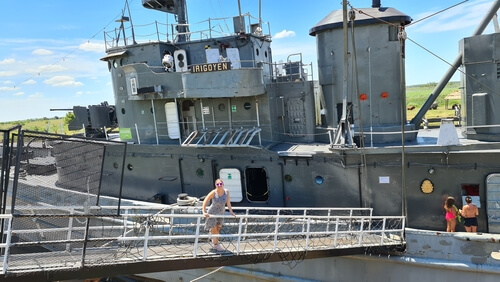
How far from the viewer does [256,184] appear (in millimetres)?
12969

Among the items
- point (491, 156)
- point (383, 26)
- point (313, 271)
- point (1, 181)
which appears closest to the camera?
point (1, 181)

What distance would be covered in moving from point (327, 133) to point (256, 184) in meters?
3.14

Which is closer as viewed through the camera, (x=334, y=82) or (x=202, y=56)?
(x=334, y=82)

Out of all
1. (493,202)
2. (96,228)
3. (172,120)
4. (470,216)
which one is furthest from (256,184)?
(493,202)

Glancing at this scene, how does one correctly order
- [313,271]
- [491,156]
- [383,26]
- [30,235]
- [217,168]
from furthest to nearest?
[30,235] < [217,168] < [383,26] < [313,271] < [491,156]

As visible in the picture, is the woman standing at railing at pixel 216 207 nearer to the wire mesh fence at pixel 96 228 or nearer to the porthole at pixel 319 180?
the wire mesh fence at pixel 96 228

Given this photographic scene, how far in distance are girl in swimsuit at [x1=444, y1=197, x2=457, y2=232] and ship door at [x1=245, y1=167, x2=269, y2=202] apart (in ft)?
17.9

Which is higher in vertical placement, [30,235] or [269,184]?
[269,184]

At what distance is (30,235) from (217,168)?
7.75 metres

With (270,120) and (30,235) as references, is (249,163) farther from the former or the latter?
(30,235)

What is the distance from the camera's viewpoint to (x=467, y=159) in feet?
32.1

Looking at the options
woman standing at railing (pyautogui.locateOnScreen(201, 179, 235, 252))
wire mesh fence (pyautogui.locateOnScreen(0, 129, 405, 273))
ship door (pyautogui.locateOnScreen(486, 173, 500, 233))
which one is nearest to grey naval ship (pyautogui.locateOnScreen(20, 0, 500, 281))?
ship door (pyautogui.locateOnScreen(486, 173, 500, 233))

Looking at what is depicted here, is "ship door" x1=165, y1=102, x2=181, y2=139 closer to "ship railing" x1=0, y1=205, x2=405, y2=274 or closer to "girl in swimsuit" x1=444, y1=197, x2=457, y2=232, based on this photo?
"ship railing" x1=0, y1=205, x2=405, y2=274

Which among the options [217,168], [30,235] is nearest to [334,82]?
[217,168]
